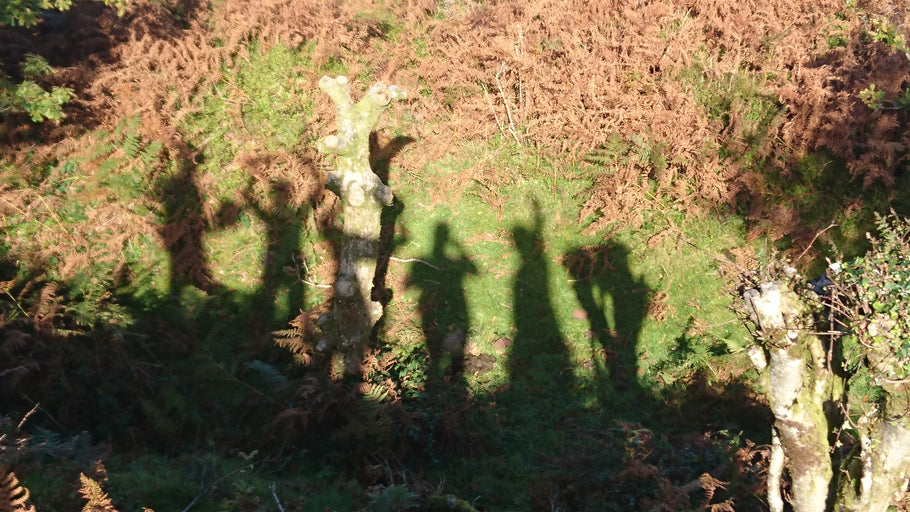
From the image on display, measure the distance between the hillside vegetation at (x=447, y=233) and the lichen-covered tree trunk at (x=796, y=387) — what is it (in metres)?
1.17

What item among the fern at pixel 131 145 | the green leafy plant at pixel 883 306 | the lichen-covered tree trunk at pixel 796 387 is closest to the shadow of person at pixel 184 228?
the fern at pixel 131 145

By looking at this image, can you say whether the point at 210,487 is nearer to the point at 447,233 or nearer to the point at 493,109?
the point at 447,233

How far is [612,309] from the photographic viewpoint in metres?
8.72

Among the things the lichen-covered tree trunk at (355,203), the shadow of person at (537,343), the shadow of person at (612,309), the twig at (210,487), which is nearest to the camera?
the twig at (210,487)

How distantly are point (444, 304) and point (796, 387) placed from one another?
5510 mm

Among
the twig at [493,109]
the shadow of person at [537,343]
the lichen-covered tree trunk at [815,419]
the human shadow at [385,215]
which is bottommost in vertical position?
the lichen-covered tree trunk at [815,419]

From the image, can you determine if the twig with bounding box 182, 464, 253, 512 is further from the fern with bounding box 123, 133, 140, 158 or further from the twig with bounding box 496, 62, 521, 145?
the twig with bounding box 496, 62, 521, 145

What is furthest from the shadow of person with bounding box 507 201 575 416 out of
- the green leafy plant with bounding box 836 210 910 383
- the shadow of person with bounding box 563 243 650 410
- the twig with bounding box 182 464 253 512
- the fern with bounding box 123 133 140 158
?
the fern with bounding box 123 133 140 158

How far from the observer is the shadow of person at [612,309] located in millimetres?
7926

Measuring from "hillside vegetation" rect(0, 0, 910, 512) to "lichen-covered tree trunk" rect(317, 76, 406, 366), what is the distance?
2.06 feet

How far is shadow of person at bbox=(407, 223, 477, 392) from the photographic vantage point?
27.1ft

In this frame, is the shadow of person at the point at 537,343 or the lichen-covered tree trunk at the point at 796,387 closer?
the lichen-covered tree trunk at the point at 796,387

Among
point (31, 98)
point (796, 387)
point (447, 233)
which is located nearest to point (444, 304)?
point (447, 233)

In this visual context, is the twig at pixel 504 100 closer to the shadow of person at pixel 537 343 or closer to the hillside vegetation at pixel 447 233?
the hillside vegetation at pixel 447 233
